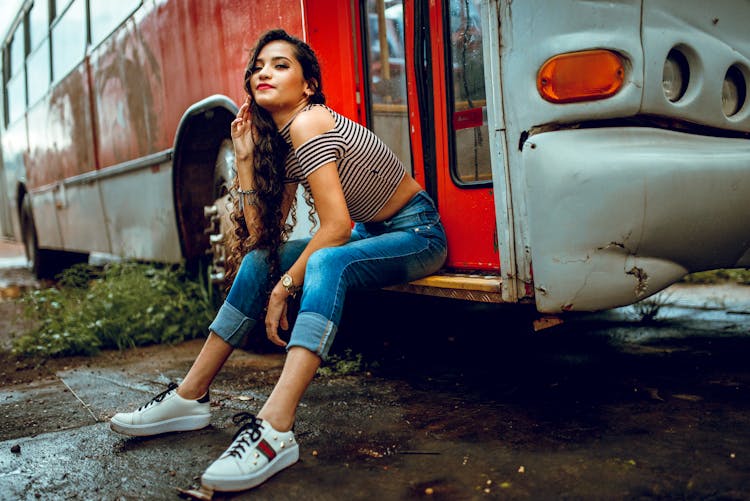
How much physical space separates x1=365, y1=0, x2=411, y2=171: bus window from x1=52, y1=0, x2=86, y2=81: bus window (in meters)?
3.87

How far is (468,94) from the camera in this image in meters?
2.86

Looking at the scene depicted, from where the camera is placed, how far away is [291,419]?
6.81 ft

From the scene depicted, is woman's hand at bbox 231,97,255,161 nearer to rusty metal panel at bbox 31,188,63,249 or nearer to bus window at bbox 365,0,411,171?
bus window at bbox 365,0,411,171

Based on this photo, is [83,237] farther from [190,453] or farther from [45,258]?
[190,453]

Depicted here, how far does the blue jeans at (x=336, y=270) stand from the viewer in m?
2.14

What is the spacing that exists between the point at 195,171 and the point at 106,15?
1.95m

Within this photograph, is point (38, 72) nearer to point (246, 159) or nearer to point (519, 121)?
point (246, 159)

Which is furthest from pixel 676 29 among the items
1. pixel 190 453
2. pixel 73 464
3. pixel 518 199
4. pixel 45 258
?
pixel 45 258

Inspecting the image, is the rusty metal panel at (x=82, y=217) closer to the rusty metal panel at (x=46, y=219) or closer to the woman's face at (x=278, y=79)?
the rusty metal panel at (x=46, y=219)

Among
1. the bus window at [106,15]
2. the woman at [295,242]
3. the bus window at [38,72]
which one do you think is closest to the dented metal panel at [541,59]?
the woman at [295,242]

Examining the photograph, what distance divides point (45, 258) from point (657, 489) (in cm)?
909

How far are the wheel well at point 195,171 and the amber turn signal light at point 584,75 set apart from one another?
2.44 meters

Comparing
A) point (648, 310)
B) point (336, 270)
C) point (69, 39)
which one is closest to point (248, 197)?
point (336, 270)

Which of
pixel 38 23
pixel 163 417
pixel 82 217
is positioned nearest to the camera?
pixel 163 417
